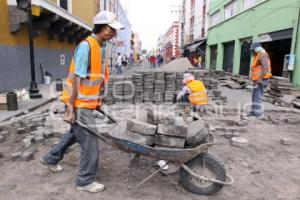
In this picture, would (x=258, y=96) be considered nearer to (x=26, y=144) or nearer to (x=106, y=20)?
(x=106, y=20)

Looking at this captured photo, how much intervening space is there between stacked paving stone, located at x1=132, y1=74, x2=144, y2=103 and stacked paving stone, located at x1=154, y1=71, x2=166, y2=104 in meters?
0.51

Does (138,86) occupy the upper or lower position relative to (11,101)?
upper

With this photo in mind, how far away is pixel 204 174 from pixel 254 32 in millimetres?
16495

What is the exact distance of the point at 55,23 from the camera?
1493 centimetres

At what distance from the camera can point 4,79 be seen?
10.6 meters

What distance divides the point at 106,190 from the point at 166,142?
3.21 ft

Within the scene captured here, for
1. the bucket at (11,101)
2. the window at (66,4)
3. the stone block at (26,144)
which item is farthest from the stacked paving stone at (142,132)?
the window at (66,4)

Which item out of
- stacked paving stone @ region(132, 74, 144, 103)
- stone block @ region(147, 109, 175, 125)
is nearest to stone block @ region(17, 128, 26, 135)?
stone block @ region(147, 109, 175, 125)

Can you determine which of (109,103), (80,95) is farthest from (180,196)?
(109,103)

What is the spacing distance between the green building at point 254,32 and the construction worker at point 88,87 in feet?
39.2

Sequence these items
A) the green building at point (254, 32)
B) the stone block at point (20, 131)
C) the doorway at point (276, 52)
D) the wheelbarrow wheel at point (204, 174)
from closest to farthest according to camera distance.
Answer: the wheelbarrow wheel at point (204, 174), the stone block at point (20, 131), the green building at point (254, 32), the doorway at point (276, 52)

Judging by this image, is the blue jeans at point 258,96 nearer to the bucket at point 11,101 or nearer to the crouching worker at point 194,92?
the crouching worker at point 194,92

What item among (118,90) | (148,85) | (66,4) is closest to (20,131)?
(118,90)

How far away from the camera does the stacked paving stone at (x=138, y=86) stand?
31.4ft
